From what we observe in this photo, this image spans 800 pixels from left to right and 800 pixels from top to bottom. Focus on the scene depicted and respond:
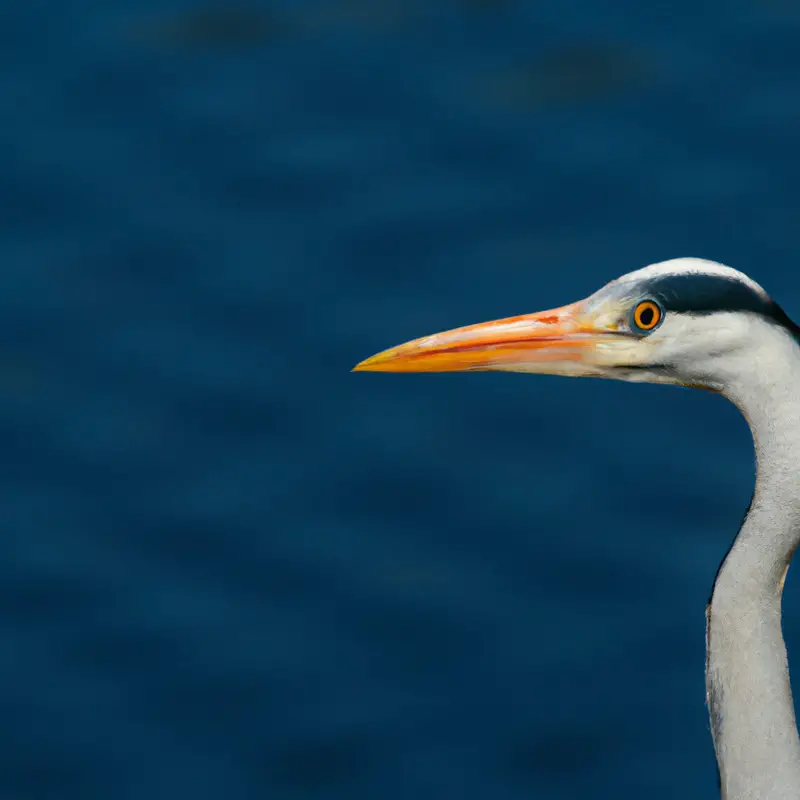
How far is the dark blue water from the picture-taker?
720 centimetres

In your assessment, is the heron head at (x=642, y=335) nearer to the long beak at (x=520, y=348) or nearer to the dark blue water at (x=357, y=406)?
the long beak at (x=520, y=348)

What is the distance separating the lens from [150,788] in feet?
22.9

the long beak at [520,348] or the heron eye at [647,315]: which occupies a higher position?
the long beak at [520,348]

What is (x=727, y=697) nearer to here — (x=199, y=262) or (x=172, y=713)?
(x=172, y=713)

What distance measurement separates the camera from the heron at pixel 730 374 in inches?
201

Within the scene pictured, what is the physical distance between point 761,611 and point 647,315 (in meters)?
0.89

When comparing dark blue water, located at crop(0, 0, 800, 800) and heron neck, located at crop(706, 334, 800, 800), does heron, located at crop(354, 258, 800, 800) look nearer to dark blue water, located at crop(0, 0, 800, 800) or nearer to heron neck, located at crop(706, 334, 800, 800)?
heron neck, located at crop(706, 334, 800, 800)

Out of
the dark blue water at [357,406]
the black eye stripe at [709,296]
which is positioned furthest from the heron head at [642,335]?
the dark blue water at [357,406]

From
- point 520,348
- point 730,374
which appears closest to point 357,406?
point 520,348

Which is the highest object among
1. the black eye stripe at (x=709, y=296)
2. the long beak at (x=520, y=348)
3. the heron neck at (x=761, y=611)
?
the long beak at (x=520, y=348)

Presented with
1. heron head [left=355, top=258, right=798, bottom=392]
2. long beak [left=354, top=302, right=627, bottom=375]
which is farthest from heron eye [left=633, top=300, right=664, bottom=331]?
long beak [left=354, top=302, right=627, bottom=375]

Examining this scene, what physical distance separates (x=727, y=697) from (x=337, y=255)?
3.79m

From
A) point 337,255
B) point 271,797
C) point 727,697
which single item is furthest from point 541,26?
point 727,697

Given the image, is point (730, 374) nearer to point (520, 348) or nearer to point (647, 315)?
point (647, 315)
